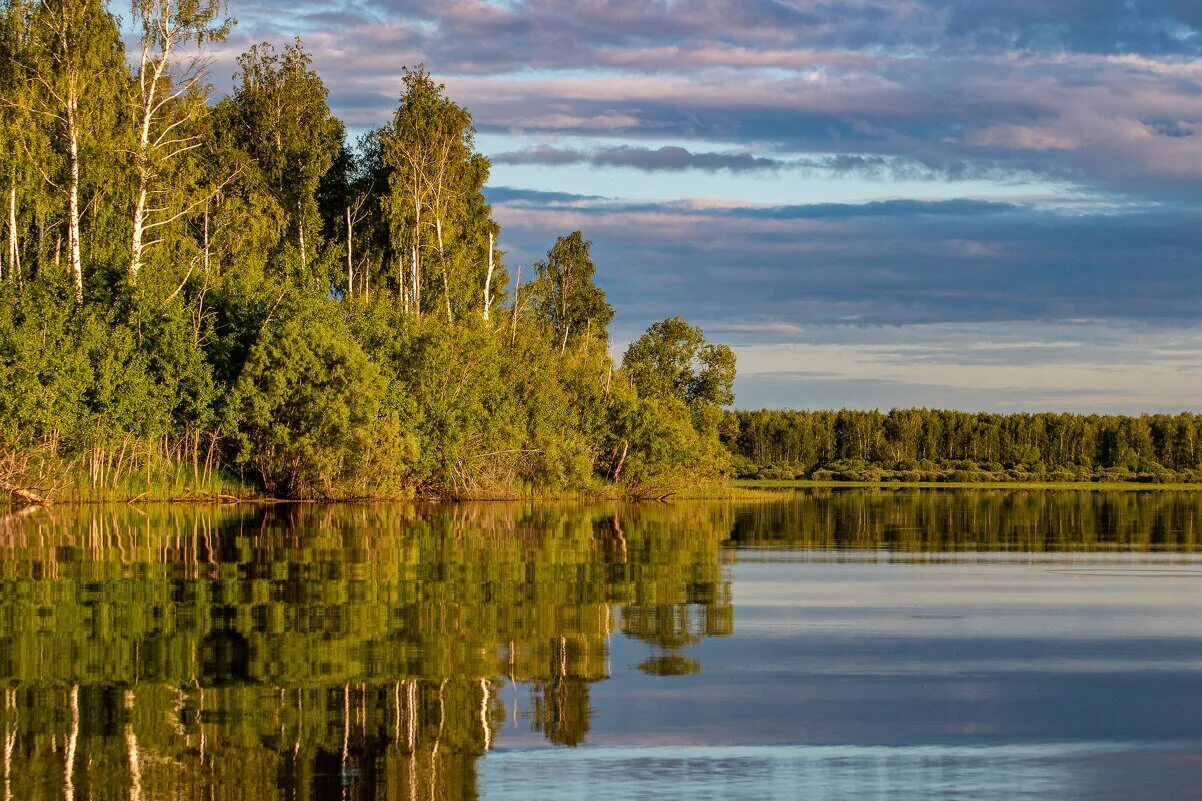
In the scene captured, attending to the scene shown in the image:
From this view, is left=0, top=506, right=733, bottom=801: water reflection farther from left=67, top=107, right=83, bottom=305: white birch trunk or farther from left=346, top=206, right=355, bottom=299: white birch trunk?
left=346, top=206, right=355, bottom=299: white birch trunk

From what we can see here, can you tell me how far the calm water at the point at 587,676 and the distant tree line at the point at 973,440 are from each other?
111460 mm

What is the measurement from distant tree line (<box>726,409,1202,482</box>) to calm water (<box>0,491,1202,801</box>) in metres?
111

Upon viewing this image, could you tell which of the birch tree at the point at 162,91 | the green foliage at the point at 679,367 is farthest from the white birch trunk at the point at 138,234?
the green foliage at the point at 679,367

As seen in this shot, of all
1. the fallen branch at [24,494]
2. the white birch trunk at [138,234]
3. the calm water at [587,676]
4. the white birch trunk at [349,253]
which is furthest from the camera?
the white birch trunk at [349,253]

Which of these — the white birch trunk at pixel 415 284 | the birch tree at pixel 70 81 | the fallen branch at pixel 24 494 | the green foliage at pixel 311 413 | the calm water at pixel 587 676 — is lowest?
the calm water at pixel 587 676

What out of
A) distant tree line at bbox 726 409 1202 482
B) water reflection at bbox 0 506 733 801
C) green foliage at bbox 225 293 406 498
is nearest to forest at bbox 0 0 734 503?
green foliage at bbox 225 293 406 498

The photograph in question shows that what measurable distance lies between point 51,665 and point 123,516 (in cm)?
2767

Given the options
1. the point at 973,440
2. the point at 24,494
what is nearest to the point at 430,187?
the point at 24,494

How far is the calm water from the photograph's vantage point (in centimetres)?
885

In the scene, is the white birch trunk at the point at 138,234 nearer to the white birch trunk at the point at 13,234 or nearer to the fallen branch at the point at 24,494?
the white birch trunk at the point at 13,234

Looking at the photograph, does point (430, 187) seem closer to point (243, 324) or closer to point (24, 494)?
point (243, 324)

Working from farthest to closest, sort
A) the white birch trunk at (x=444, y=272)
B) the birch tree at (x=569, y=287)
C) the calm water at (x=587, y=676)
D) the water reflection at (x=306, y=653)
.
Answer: the birch tree at (x=569, y=287) < the white birch trunk at (x=444, y=272) < the water reflection at (x=306, y=653) < the calm water at (x=587, y=676)

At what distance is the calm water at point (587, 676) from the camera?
8.85 meters

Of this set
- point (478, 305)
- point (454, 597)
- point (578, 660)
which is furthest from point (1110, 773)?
point (478, 305)
